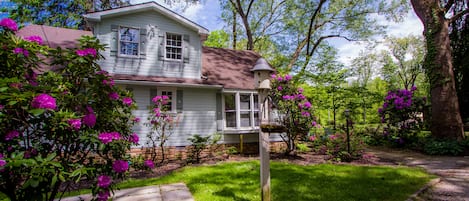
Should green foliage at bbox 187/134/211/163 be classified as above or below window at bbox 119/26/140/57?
below

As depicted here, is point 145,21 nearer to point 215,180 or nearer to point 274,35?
point 215,180

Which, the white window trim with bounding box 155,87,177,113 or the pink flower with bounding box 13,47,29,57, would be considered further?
the white window trim with bounding box 155,87,177,113

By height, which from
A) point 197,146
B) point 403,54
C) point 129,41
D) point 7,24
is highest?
point 403,54

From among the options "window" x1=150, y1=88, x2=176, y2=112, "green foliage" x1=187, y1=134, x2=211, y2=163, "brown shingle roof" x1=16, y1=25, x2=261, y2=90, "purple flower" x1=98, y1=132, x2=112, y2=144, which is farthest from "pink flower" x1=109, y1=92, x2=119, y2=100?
"window" x1=150, y1=88, x2=176, y2=112

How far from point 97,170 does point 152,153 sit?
5.88 metres

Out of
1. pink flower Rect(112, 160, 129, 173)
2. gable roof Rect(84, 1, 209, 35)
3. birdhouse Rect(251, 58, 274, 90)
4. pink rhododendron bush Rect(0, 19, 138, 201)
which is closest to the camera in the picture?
pink rhododendron bush Rect(0, 19, 138, 201)

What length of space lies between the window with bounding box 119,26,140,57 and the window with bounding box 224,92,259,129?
411 centimetres

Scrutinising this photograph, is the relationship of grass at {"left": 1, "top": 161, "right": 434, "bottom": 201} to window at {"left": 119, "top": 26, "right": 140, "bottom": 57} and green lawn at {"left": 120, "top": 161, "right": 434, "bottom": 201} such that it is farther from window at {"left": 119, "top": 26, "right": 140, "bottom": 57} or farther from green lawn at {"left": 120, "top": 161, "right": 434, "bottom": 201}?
window at {"left": 119, "top": 26, "right": 140, "bottom": 57}

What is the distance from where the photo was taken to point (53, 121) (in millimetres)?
2141

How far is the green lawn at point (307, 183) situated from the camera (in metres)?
4.00

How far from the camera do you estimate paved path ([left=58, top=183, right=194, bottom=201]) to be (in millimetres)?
3957

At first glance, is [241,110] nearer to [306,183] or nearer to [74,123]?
[306,183]

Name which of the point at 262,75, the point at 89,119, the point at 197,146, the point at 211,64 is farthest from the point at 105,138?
the point at 211,64

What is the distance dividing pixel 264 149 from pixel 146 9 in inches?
316
